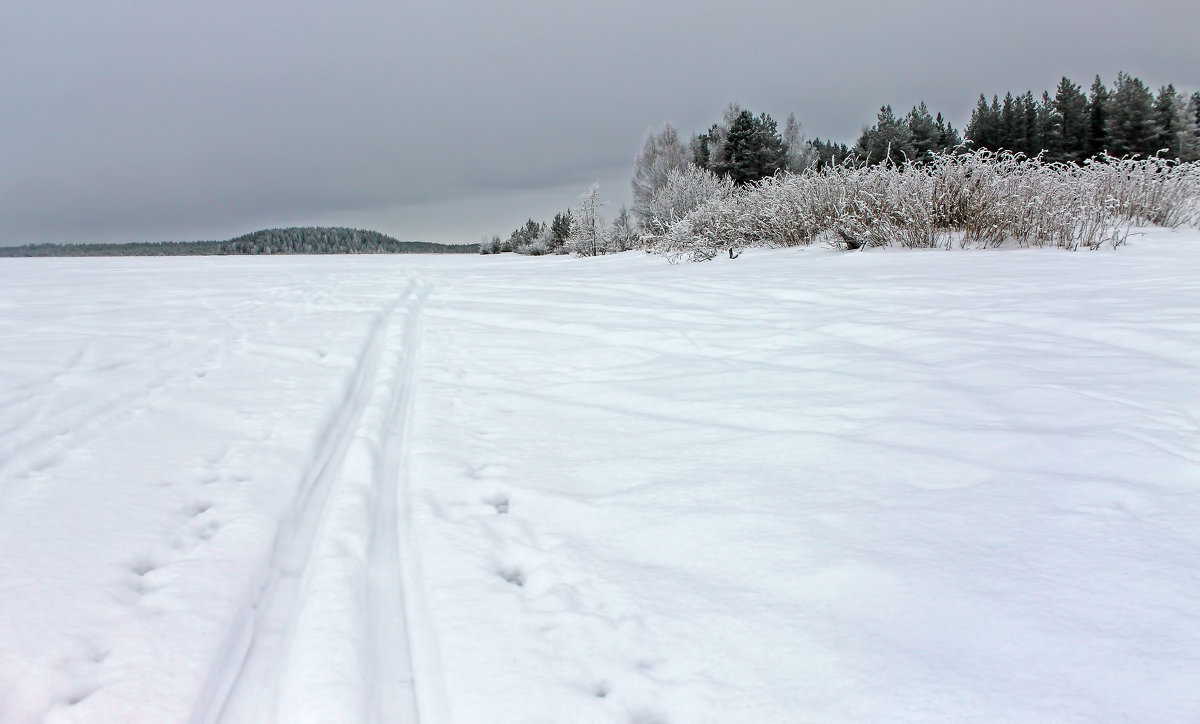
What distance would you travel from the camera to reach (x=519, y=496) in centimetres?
177

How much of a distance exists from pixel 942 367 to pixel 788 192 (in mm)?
8435

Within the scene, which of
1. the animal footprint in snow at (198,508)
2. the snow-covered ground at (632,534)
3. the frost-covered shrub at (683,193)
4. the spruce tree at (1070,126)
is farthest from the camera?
the spruce tree at (1070,126)

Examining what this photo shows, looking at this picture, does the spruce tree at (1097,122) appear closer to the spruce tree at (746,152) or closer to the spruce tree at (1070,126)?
the spruce tree at (1070,126)

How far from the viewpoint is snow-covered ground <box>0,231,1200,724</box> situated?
103 cm

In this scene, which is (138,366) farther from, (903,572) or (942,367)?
(942,367)

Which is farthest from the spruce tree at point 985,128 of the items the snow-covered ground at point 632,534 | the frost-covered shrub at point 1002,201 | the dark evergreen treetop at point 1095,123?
the snow-covered ground at point 632,534

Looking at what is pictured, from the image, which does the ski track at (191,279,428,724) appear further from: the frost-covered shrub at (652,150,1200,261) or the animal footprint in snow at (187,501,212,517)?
the frost-covered shrub at (652,150,1200,261)

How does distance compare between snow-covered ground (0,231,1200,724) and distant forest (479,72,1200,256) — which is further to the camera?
distant forest (479,72,1200,256)

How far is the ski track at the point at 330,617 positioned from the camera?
1.05 metres

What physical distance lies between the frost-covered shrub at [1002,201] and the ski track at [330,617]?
7.33 meters

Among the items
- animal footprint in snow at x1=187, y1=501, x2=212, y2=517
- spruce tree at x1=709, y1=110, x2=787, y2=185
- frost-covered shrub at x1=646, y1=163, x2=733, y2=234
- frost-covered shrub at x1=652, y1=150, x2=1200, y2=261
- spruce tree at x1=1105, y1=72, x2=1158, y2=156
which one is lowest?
animal footprint in snow at x1=187, y1=501, x2=212, y2=517

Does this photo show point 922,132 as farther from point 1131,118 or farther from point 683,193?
point 683,193

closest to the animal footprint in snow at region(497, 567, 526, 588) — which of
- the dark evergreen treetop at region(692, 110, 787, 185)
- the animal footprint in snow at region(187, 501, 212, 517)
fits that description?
the animal footprint in snow at region(187, 501, 212, 517)

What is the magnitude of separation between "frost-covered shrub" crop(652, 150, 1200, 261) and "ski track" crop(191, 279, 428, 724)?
7327 mm
